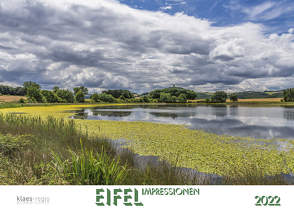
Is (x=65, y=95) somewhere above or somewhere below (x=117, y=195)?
above

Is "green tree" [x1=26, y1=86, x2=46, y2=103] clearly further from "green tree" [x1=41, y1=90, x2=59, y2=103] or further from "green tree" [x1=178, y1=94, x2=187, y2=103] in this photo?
"green tree" [x1=178, y1=94, x2=187, y2=103]

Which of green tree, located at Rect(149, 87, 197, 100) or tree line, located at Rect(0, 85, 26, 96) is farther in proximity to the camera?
green tree, located at Rect(149, 87, 197, 100)

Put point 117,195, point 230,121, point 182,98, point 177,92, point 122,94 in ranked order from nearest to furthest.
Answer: point 117,195 → point 230,121 → point 182,98 → point 122,94 → point 177,92

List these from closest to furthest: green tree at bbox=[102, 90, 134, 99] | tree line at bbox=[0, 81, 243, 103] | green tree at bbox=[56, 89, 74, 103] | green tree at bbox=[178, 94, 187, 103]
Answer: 1. tree line at bbox=[0, 81, 243, 103]
2. green tree at bbox=[56, 89, 74, 103]
3. green tree at bbox=[178, 94, 187, 103]
4. green tree at bbox=[102, 90, 134, 99]

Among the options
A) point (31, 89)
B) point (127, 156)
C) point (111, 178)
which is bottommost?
point (127, 156)

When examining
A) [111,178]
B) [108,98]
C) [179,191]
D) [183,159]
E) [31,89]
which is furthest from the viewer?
[108,98]

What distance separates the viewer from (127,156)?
16.9 ft

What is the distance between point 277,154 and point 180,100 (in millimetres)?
72769

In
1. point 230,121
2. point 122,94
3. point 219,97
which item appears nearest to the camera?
point 230,121

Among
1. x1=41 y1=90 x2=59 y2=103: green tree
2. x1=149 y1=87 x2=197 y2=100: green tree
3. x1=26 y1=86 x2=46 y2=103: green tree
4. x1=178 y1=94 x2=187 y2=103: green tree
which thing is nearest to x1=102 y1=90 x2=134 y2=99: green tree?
x1=149 y1=87 x2=197 y2=100: green tree

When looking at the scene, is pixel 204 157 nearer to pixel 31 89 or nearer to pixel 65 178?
pixel 65 178

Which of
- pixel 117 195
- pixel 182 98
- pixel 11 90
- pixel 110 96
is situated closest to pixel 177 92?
pixel 182 98

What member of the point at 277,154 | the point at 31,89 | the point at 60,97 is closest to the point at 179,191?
the point at 277,154

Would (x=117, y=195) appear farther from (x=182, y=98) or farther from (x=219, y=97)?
(x=219, y=97)
